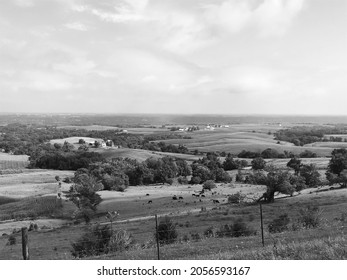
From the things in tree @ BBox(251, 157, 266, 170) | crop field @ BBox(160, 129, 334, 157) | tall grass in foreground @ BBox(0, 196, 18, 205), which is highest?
crop field @ BBox(160, 129, 334, 157)

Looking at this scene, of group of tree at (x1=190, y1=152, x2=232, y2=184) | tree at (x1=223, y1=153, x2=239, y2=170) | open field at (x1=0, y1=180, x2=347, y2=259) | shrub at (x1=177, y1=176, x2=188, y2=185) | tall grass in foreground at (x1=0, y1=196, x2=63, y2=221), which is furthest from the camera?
tree at (x1=223, y1=153, x2=239, y2=170)

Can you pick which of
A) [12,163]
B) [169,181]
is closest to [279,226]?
[169,181]

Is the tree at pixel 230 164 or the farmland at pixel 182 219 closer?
the farmland at pixel 182 219

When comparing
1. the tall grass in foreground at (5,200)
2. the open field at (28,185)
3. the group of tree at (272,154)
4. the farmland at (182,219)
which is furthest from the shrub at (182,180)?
the group of tree at (272,154)

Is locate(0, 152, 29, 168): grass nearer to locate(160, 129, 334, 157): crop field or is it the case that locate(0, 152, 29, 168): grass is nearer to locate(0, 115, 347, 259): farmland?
locate(0, 115, 347, 259): farmland

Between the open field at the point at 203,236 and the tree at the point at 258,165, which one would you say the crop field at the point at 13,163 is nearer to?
the open field at the point at 203,236

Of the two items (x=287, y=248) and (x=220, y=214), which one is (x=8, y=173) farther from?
(x=287, y=248)

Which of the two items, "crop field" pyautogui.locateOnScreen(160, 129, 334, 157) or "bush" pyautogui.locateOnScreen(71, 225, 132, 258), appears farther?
"crop field" pyautogui.locateOnScreen(160, 129, 334, 157)

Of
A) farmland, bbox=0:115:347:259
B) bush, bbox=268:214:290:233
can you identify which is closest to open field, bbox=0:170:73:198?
farmland, bbox=0:115:347:259

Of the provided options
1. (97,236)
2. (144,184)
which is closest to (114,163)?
(144,184)
